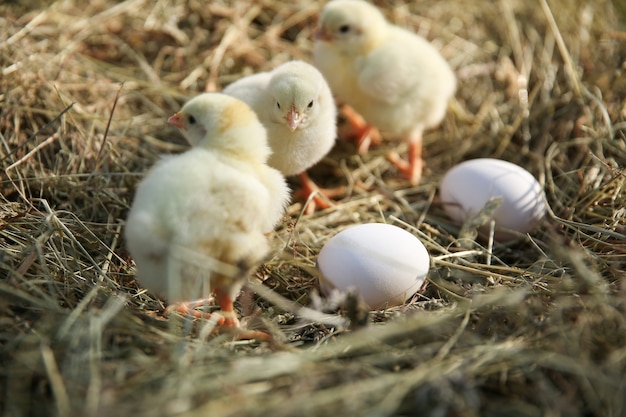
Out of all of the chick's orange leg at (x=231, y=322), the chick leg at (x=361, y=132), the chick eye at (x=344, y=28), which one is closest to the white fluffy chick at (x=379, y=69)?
the chick eye at (x=344, y=28)

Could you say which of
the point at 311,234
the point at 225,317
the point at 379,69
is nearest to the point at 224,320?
the point at 225,317

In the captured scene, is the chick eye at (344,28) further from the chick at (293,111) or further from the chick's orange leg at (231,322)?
the chick's orange leg at (231,322)

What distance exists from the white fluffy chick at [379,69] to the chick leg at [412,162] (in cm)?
4

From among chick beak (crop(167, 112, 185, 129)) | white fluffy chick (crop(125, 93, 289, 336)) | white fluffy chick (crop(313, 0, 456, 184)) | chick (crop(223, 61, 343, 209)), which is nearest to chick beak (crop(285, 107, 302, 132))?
chick (crop(223, 61, 343, 209))

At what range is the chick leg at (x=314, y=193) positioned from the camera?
10.5 feet

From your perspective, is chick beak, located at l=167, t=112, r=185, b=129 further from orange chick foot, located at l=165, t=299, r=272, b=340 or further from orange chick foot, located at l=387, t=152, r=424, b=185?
orange chick foot, located at l=387, t=152, r=424, b=185

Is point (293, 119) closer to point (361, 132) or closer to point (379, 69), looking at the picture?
point (379, 69)

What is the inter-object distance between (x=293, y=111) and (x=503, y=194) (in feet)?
3.53

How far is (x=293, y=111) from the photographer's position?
8.91 ft

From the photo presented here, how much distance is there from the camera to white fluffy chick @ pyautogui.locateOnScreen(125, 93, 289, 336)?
203cm

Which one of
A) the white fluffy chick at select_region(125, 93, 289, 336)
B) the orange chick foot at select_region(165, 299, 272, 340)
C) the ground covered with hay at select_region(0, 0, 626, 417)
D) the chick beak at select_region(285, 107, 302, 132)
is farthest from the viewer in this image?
the chick beak at select_region(285, 107, 302, 132)

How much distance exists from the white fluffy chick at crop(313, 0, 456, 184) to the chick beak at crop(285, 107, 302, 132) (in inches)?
28.0

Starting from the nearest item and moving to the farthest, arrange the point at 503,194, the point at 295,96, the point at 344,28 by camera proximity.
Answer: the point at 295,96
the point at 503,194
the point at 344,28

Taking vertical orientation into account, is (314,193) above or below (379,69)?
below
